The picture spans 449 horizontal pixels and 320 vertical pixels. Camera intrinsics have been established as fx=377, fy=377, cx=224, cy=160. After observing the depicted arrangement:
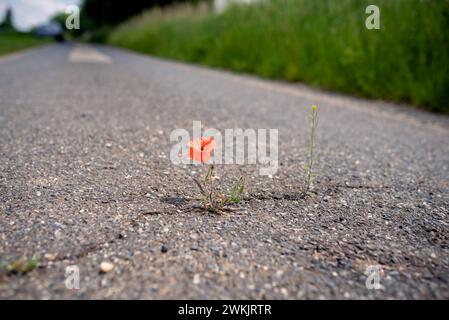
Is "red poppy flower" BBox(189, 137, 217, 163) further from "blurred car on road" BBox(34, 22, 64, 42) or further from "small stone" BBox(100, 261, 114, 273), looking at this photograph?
"blurred car on road" BBox(34, 22, 64, 42)

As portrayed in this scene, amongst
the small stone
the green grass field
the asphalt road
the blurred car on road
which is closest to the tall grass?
the asphalt road

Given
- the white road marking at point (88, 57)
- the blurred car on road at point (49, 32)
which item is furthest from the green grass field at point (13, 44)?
the blurred car on road at point (49, 32)

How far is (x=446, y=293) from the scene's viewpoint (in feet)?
3.39

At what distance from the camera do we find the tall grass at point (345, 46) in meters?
4.17

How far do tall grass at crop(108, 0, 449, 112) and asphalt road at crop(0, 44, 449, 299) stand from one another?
1.88 m

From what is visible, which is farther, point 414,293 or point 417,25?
point 417,25

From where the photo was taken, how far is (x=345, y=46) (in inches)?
210

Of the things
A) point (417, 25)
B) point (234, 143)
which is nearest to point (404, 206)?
point (234, 143)

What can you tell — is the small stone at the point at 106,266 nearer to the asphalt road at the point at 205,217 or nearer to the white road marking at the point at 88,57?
the asphalt road at the point at 205,217

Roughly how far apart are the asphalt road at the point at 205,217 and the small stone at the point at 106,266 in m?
0.01

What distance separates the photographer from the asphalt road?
1038 millimetres

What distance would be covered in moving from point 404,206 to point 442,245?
33cm
